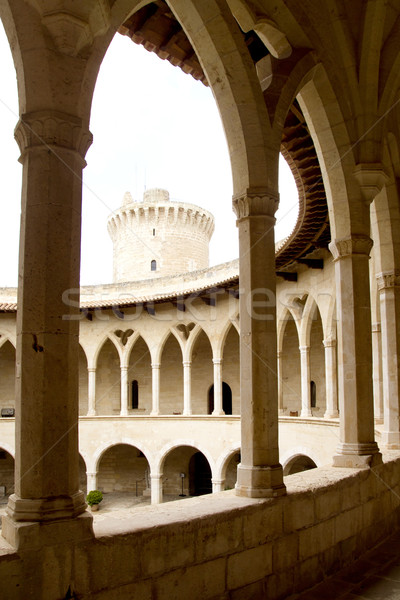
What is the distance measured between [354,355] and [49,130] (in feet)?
14.6

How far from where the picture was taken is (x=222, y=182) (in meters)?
55.0

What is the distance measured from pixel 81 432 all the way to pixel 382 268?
16087 millimetres

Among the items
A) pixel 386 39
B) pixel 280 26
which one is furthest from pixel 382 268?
pixel 280 26

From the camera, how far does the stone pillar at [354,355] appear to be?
253 inches

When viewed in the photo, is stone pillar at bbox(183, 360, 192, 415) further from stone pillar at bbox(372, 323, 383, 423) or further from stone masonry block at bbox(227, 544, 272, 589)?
stone masonry block at bbox(227, 544, 272, 589)

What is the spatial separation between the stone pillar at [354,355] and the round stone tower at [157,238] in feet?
89.2

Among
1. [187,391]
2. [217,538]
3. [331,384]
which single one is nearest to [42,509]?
[217,538]

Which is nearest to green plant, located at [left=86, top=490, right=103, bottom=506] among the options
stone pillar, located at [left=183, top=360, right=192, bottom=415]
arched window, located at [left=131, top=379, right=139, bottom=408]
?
stone pillar, located at [left=183, top=360, right=192, bottom=415]

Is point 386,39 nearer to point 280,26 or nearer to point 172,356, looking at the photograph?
point 280,26

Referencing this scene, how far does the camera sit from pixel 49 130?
3436mm

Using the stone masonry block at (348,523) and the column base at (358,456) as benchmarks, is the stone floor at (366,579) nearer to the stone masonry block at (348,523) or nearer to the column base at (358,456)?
the stone masonry block at (348,523)

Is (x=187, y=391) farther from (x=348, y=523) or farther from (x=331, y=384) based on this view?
(x=348, y=523)

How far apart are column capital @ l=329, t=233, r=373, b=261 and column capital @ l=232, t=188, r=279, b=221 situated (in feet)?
6.20

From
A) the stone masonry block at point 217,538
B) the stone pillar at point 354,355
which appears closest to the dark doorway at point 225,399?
the stone pillar at point 354,355
